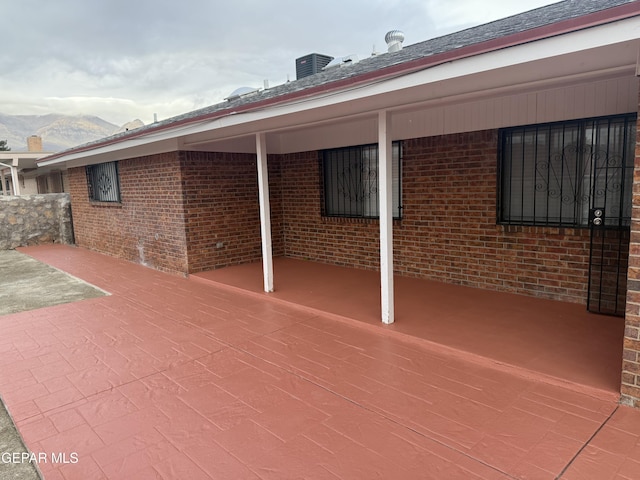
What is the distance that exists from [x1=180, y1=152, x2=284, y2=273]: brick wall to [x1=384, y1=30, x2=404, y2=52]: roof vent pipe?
10.2 feet

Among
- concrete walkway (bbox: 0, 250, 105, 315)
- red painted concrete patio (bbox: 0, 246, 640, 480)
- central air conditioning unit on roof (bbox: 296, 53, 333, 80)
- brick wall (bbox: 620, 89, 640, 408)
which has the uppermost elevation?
central air conditioning unit on roof (bbox: 296, 53, 333, 80)

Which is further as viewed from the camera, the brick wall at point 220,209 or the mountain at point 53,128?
the mountain at point 53,128

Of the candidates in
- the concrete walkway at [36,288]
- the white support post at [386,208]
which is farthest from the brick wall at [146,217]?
the white support post at [386,208]

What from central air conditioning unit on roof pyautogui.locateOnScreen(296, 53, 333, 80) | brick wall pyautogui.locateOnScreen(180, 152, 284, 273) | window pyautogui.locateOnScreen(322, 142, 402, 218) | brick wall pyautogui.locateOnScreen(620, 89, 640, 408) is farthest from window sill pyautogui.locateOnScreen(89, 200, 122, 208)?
brick wall pyautogui.locateOnScreen(620, 89, 640, 408)

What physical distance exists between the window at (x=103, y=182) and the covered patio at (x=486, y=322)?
14.1 ft

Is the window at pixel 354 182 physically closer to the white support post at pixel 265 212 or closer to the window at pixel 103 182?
the white support post at pixel 265 212

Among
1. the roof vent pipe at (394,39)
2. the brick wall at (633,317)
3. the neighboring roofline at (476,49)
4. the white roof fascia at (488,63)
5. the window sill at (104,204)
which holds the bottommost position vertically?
the brick wall at (633,317)

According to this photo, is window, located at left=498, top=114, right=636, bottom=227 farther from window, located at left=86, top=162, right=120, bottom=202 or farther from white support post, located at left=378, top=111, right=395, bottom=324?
window, located at left=86, top=162, right=120, bottom=202

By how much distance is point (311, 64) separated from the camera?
11000mm

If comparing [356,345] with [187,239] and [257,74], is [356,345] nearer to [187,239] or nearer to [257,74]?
[187,239]

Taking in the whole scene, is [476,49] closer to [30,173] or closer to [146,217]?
[146,217]

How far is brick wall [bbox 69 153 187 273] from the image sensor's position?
23.9 feet

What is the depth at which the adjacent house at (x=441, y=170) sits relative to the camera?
2.90m

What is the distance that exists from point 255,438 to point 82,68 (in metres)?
58.0
